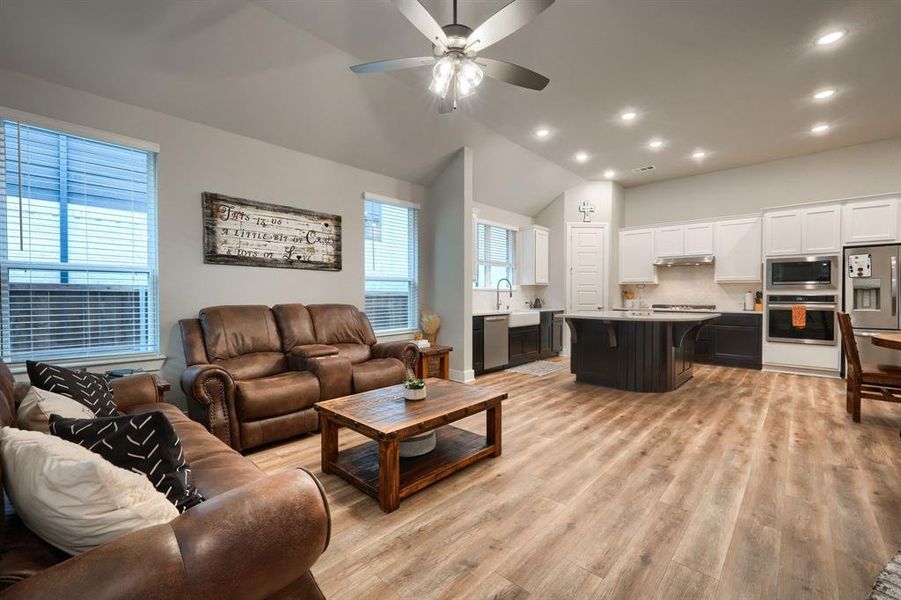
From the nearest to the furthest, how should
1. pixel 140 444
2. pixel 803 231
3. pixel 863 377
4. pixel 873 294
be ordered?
pixel 140 444 < pixel 863 377 < pixel 873 294 < pixel 803 231

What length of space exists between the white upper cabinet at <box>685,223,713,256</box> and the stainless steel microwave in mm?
919

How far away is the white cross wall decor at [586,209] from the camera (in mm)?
7086

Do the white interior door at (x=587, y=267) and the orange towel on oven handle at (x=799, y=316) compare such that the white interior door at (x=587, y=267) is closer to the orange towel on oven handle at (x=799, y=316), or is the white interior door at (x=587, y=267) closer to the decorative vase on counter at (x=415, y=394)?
the orange towel on oven handle at (x=799, y=316)

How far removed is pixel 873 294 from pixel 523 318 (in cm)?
431

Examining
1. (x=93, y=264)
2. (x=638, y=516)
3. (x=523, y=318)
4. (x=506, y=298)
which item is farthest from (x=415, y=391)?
(x=506, y=298)

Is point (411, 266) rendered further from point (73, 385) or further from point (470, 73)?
point (73, 385)

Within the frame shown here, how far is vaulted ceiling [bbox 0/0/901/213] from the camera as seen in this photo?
9.04 feet

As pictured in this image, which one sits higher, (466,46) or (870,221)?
(466,46)

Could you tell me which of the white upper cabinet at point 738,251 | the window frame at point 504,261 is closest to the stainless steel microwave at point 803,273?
the white upper cabinet at point 738,251

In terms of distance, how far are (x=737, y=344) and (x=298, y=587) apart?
6.74 m

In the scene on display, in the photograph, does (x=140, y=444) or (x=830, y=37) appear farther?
(x=830, y=37)

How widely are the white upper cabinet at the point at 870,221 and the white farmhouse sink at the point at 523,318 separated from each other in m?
4.12

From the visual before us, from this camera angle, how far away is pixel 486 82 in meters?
3.80

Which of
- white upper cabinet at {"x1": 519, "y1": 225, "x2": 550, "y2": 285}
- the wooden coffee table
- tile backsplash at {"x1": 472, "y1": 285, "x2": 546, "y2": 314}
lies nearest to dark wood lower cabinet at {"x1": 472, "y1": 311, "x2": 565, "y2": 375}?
tile backsplash at {"x1": 472, "y1": 285, "x2": 546, "y2": 314}
